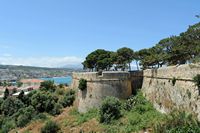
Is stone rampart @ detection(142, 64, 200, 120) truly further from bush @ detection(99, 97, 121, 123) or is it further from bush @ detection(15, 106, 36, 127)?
bush @ detection(15, 106, 36, 127)

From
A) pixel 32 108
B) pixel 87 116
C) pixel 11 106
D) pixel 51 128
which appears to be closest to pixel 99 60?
pixel 32 108

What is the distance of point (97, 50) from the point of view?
47062mm

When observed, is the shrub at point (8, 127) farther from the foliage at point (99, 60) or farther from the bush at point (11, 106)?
the foliage at point (99, 60)

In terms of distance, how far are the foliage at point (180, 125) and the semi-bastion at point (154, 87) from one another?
0.57 meters

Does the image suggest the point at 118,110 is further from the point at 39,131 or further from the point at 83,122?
the point at 39,131

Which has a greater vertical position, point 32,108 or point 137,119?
point 137,119

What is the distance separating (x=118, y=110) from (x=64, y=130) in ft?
17.2

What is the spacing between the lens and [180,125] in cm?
1574

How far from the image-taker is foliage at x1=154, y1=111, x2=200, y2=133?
1506 cm

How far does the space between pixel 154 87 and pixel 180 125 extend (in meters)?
8.02

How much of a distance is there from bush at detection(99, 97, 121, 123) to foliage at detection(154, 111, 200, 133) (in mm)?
6292

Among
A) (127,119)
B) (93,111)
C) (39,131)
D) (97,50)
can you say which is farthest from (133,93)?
(97,50)

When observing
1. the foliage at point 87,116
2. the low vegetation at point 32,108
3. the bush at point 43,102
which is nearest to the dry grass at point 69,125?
the foliage at point 87,116

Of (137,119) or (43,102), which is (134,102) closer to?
(137,119)
